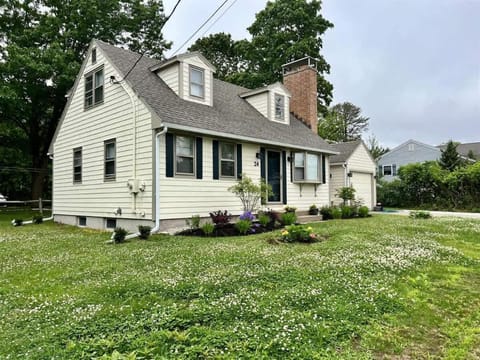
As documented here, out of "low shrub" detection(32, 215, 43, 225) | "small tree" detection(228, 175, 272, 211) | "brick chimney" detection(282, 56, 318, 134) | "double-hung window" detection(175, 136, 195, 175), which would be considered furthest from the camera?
"brick chimney" detection(282, 56, 318, 134)

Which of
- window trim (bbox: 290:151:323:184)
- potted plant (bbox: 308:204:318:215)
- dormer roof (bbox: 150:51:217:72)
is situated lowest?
potted plant (bbox: 308:204:318:215)

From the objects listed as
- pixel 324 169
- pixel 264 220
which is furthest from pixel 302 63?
pixel 264 220

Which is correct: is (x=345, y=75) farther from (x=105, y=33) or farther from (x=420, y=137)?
(x=420, y=137)

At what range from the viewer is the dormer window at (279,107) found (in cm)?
1376

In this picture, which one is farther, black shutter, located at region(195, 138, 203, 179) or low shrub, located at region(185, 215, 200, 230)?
black shutter, located at region(195, 138, 203, 179)

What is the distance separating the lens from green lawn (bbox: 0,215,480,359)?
2545 mm

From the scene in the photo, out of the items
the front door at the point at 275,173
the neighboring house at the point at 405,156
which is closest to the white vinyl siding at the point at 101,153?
the front door at the point at 275,173

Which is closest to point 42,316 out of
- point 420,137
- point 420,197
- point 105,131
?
point 105,131

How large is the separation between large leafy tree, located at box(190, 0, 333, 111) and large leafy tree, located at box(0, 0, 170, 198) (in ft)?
25.8

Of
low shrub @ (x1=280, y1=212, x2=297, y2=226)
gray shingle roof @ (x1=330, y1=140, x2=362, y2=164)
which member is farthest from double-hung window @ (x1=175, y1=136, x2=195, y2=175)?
gray shingle roof @ (x1=330, y1=140, x2=362, y2=164)

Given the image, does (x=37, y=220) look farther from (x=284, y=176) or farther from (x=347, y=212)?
(x=347, y=212)

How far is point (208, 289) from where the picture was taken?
3.79 m

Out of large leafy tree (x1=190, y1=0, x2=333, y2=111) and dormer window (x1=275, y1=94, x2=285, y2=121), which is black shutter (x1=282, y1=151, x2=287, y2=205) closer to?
dormer window (x1=275, y1=94, x2=285, y2=121)

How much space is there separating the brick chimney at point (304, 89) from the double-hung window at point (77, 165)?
10026 millimetres
